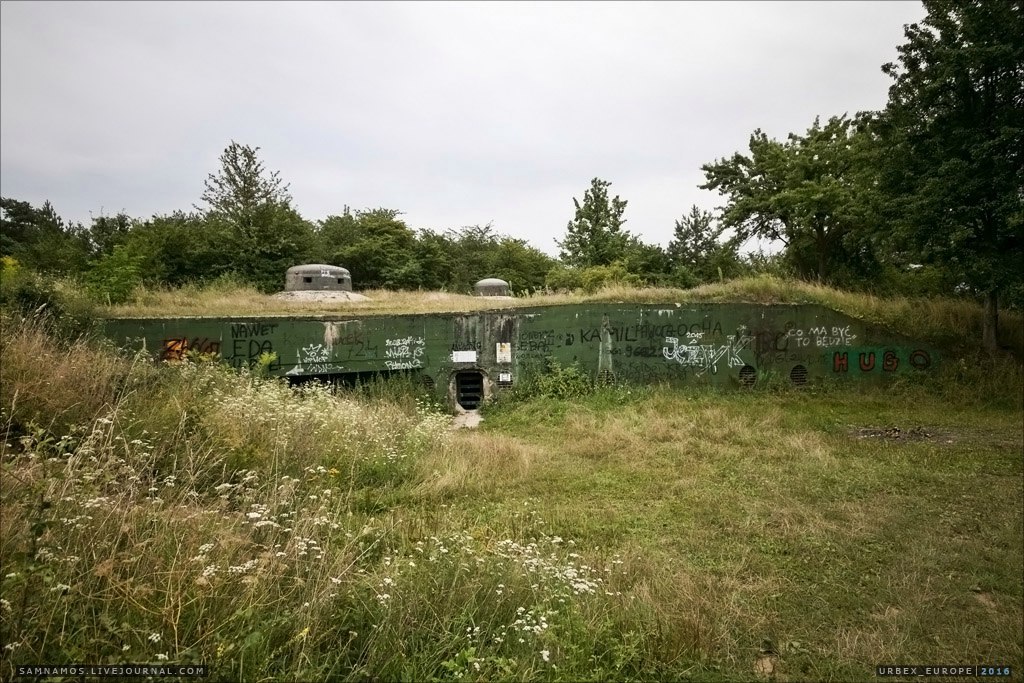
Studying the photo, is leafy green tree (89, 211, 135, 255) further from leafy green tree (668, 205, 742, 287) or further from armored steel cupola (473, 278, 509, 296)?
leafy green tree (668, 205, 742, 287)

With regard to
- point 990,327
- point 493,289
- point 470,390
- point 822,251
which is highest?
point 822,251

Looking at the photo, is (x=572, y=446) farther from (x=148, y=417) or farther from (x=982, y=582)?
(x=148, y=417)

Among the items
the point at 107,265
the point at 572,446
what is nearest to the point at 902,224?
the point at 572,446

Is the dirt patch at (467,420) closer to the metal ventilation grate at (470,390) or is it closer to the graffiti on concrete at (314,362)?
the metal ventilation grate at (470,390)

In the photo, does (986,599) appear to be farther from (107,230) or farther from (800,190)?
(107,230)

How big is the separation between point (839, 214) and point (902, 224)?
7302 millimetres

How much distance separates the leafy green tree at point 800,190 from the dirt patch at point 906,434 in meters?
10.5

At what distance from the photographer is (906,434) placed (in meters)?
8.72

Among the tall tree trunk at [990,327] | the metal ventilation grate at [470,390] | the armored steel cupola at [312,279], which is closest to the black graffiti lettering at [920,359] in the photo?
the tall tree trunk at [990,327]

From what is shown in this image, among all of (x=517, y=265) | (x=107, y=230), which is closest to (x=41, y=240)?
(x=107, y=230)

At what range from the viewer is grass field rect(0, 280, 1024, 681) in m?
2.31

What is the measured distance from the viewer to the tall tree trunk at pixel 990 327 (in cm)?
1153

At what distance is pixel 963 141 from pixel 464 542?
12.4 meters

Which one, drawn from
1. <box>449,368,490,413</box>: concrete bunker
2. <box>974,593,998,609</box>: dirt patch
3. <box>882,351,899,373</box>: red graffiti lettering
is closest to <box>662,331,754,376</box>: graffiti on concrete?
<box>882,351,899,373</box>: red graffiti lettering
